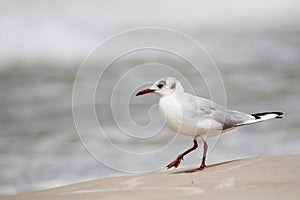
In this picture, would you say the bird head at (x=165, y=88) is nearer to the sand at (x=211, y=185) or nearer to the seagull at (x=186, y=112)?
the seagull at (x=186, y=112)

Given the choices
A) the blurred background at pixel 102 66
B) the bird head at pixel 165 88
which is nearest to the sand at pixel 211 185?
the bird head at pixel 165 88

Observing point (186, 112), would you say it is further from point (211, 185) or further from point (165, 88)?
point (211, 185)

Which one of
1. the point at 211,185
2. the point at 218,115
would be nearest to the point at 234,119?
the point at 218,115

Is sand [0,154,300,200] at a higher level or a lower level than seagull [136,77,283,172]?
lower

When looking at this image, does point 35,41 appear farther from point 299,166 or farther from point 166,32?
point 299,166

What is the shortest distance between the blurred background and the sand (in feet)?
8.52

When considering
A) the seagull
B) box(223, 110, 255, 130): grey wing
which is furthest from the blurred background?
the seagull

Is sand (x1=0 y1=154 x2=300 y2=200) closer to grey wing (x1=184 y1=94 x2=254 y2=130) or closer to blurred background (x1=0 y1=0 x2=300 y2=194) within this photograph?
grey wing (x1=184 y1=94 x2=254 y2=130)

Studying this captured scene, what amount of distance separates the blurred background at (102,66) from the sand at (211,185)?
260 centimetres

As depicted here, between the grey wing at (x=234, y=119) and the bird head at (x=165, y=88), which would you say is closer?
the bird head at (x=165, y=88)

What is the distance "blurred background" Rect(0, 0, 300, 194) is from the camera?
32.6 ft

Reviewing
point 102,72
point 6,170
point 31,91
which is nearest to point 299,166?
point 6,170

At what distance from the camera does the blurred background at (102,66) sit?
993 centimetres

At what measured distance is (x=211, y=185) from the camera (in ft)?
19.7
